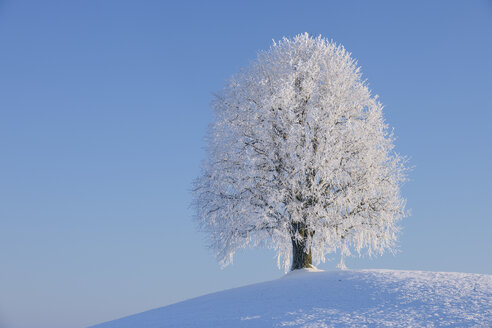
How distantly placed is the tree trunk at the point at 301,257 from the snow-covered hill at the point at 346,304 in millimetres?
1963

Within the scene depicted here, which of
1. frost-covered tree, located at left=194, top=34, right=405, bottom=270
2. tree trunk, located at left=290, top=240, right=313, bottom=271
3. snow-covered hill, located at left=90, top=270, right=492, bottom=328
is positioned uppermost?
frost-covered tree, located at left=194, top=34, right=405, bottom=270

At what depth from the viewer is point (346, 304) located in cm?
1605

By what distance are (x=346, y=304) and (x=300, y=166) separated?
744 cm

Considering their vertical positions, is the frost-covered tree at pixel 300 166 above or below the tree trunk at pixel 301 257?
above

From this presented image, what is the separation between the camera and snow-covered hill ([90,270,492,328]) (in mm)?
14438

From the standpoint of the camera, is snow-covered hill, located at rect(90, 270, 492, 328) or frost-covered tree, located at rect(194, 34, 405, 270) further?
frost-covered tree, located at rect(194, 34, 405, 270)

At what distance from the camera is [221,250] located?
23797 millimetres

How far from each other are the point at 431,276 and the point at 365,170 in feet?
19.2

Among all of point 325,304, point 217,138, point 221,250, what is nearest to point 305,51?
point 217,138

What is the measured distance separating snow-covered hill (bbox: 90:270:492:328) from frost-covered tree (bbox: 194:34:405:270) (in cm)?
281

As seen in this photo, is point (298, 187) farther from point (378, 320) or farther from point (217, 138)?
point (378, 320)

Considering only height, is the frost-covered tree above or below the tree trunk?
above

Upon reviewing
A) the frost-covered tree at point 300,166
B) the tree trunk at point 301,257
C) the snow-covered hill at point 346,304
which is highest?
the frost-covered tree at point 300,166

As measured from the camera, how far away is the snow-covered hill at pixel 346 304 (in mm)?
Result: 14438
